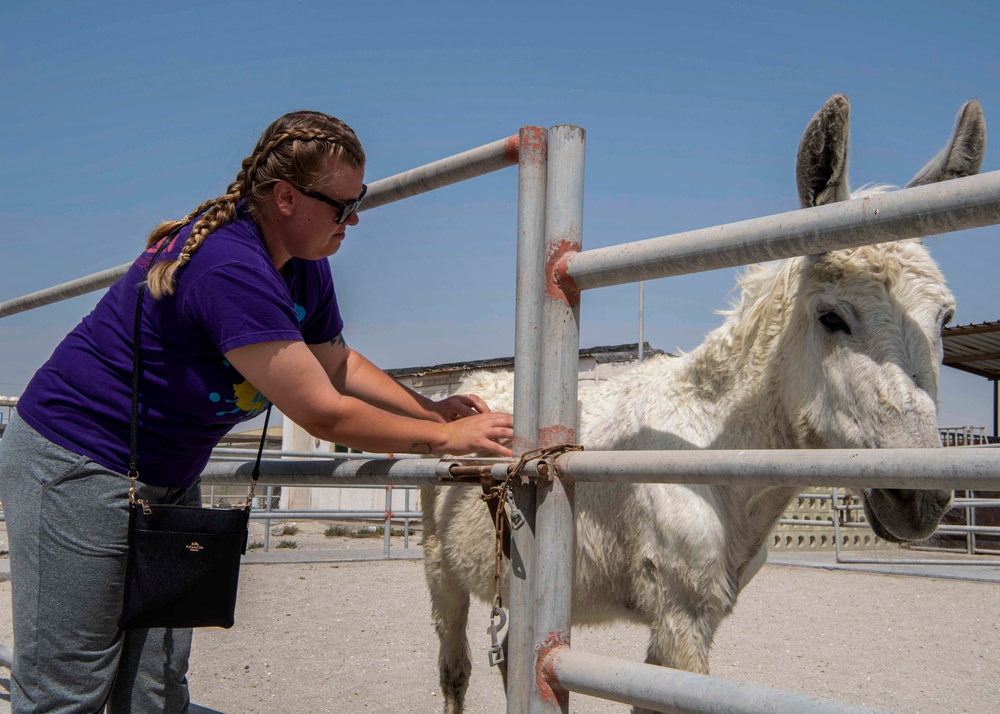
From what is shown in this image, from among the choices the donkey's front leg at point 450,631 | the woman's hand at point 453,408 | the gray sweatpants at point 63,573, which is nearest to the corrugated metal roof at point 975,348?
the donkey's front leg at point 450,631

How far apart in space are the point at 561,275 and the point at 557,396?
0.24 m

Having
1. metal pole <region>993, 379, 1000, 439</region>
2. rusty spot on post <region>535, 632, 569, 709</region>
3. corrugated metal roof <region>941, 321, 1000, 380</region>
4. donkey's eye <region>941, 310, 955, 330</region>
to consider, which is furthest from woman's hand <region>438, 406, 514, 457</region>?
metal pole <region>993, 379, 1000, 439</region>

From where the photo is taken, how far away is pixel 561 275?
1.61m

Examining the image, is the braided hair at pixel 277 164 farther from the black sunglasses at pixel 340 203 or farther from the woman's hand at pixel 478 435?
the woman's hand at pixel 478 435

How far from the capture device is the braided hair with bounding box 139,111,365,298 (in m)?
1.76

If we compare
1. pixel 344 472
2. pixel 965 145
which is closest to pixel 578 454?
pixel 344 472

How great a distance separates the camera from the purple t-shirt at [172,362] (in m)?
1.69

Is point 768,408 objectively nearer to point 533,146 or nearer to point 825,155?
point 825,155

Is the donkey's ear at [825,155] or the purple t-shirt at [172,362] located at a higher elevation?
the donkey's ear at [825,155]

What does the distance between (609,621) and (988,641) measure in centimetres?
463

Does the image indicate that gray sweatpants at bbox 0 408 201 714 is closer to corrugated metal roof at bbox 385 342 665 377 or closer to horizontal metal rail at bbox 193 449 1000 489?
horizontal metal rail at bbox 193 449 1000 489

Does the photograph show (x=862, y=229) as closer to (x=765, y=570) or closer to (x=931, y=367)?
(x=931, y=367)

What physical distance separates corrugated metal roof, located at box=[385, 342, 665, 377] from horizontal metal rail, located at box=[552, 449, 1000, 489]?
13424mm

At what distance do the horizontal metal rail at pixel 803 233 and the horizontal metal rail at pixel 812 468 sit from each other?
324 mm
